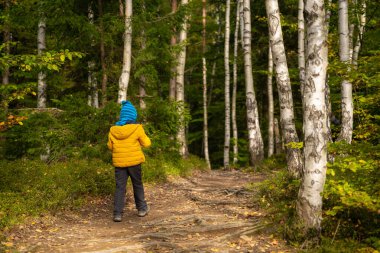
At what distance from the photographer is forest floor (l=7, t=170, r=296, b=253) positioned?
511cm

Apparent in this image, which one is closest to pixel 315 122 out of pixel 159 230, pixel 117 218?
pixel 159 230

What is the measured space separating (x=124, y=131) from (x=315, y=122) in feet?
11.4

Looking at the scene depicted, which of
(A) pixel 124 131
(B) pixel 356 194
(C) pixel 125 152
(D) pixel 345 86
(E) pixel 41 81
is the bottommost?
(B) pixel 356 194

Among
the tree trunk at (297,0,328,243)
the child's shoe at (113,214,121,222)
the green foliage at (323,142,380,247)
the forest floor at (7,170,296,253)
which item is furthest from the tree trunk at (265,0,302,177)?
the child's shoe at (113,214,121,222)

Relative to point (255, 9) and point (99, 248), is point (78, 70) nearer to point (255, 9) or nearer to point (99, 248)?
point (99, 248)

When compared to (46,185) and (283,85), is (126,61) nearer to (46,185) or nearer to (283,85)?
(46,185)

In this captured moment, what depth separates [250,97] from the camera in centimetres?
1440

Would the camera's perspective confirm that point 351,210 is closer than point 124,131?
Yes

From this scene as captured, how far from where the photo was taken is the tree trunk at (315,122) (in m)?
4.91

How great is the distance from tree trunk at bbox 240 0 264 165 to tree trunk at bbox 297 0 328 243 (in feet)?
29.2

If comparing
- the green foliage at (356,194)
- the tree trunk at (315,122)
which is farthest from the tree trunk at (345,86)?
the tree trunk at (315,122)

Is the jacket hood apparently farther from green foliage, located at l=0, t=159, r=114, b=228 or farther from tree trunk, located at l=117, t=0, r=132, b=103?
tree trunk, located at l=117, t=0, r=132, b=103

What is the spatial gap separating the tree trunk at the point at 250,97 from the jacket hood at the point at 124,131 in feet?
27.6

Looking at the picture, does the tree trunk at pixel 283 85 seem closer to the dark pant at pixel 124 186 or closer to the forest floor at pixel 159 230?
the forest floor at pixel 159 230
